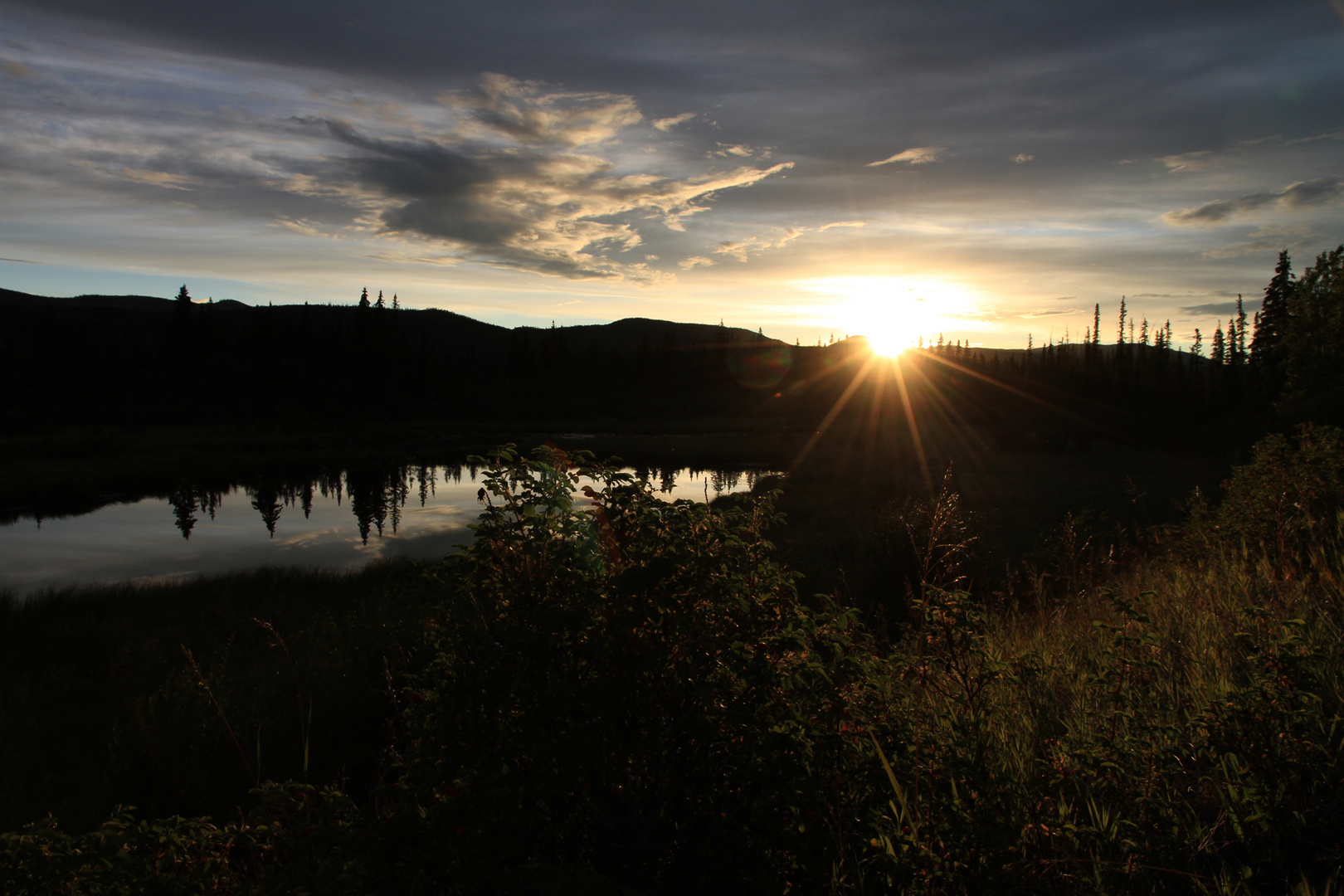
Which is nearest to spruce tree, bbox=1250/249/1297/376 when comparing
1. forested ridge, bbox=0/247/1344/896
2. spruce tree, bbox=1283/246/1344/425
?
spruce tree, bbox=1283/246/1344/425

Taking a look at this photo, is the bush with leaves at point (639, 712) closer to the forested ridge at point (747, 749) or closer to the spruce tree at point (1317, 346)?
the forested ridge at point (747, 749)

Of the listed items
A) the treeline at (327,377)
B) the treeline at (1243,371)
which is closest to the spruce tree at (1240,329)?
the treeline at (1243,371)

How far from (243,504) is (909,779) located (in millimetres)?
37036

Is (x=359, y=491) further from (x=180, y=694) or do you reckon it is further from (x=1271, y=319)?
(x=1271, y=319)

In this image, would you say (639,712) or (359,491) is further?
(359,491)

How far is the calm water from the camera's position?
68.7 feet

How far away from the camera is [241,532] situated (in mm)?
26828

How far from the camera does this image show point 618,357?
125125mm

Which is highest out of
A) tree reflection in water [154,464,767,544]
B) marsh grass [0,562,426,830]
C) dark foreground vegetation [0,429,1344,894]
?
dark foreground vegetation [0,429,1344,894]

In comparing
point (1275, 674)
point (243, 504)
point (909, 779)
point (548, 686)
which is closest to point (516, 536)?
point (548, 686)

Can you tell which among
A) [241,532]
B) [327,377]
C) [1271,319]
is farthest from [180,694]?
[327,377]

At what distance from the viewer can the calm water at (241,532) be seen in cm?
2095

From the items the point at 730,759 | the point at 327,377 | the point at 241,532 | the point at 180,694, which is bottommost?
the point at 241,532

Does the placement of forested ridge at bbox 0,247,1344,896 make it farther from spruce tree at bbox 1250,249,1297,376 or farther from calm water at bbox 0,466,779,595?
spruce tree at bbox 1250,249,1297,376
